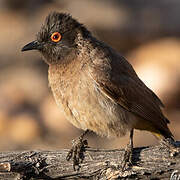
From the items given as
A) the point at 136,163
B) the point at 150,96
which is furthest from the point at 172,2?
the point at 136,163

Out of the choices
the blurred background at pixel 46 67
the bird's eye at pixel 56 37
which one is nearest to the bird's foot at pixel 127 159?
the bird's eye at pixel 56 37

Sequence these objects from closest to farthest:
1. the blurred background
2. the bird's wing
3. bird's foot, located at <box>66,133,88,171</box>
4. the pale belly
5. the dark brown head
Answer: bird's foot, located at <box>66,133,88,171</box> < the pale belly < the bird's wing < the dark brown head < the blurred background

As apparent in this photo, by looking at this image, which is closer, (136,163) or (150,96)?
(136,163)

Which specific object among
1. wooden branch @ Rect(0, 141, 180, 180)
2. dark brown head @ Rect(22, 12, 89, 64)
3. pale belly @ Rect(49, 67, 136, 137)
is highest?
dark brown head @ Rect(22, 12, 89, 64)

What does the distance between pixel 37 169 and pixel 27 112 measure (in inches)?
287

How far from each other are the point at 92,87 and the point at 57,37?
970mm

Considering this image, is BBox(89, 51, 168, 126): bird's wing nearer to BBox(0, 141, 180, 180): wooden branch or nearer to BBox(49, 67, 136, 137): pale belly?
BBox(49, 67, 136, 137): pale belly

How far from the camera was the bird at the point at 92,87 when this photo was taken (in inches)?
271

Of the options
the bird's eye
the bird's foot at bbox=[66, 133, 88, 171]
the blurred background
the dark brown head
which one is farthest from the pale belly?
the blurred background

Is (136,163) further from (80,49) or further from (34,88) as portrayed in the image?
(34,88)

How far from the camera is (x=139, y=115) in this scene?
7230mm

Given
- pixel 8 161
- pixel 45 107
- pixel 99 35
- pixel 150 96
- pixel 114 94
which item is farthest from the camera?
pixel 99 35

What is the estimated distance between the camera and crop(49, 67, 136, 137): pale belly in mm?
6852

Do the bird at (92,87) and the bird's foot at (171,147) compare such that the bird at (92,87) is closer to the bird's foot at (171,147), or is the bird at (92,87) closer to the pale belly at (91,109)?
the pale belly at (91,109)
